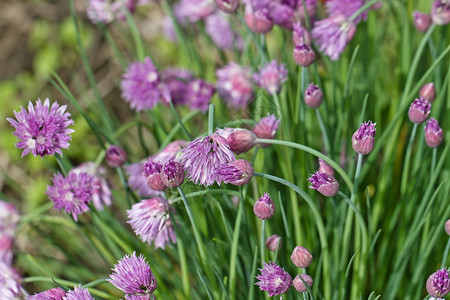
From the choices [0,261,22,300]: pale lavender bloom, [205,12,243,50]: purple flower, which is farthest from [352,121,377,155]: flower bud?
[205,12,243,50]: purple flower

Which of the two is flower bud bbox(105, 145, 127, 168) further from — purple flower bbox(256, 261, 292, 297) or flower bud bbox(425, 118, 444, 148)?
flower bud bbox(425, 118, 444, 148)

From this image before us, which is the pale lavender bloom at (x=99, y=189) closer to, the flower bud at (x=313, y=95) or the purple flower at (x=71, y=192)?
the purple flower at (x=71, y=192)

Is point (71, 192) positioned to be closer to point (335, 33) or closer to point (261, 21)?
point (261, 21)

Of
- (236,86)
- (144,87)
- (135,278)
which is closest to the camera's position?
(135,278)

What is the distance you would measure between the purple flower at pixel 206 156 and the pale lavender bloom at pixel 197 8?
27.3 inches

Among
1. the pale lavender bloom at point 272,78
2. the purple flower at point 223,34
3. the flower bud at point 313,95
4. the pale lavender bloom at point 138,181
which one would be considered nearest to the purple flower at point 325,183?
the flower bud at point 313,95

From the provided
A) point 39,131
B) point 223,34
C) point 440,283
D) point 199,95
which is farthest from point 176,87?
point 440,283

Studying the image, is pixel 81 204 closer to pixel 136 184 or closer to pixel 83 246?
pixel 136 184

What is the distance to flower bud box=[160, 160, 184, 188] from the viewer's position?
0.75 metres

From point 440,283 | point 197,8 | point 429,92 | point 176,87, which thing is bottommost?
point 440,283

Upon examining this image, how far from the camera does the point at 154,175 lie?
2.61 ft

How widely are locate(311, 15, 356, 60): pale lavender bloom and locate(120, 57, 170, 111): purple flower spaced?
14.0 inches

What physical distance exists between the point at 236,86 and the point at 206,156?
0.59m

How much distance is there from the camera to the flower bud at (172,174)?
2.47 ft
